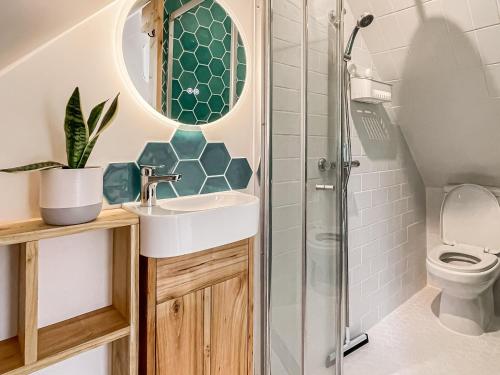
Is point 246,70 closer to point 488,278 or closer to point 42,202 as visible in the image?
point 42,202

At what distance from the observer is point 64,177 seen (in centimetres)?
78

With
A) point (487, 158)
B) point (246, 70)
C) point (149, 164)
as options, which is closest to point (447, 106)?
point (487, 158)

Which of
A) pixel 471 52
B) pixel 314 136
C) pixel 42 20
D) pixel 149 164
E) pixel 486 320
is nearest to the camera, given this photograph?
pixel 42 20

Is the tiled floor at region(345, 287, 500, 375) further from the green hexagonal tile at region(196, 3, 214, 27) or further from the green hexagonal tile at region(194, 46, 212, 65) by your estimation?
the green hexagonal tile at region(196, 3, 214, 27)

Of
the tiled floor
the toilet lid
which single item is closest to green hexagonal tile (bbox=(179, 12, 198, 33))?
the tiled floor

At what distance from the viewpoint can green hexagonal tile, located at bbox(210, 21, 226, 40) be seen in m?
1.25

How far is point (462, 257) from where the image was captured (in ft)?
7.41

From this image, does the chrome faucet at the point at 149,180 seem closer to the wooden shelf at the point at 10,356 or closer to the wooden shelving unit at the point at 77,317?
the wooden shelving unit at the point at 77,317

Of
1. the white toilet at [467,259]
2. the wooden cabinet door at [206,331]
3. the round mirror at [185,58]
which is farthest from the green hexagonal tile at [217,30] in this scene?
the white toilet at [467,259]

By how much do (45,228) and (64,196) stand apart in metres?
0.09

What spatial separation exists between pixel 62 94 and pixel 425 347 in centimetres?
228

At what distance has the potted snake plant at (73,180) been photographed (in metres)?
0.78

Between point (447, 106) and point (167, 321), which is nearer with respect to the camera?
point (167, 321)

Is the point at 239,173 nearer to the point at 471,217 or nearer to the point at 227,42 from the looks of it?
the point at 227,42
